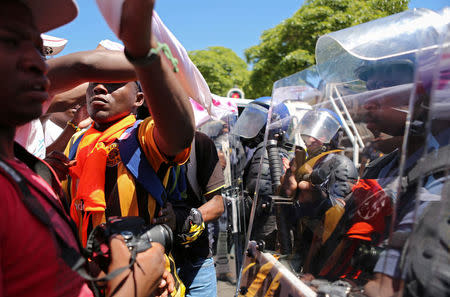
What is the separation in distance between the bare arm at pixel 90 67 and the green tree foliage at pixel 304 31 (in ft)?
43.7

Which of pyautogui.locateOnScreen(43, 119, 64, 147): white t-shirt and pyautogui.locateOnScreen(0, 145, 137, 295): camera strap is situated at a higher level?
pyautogui.locateOnScreen(0, 145, 137, 295): camera strap

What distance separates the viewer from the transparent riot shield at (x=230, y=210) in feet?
13.7

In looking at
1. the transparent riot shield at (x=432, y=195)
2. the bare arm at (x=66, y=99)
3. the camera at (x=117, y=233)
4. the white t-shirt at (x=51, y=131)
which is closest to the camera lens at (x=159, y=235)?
the camera at (x=117, y=233)

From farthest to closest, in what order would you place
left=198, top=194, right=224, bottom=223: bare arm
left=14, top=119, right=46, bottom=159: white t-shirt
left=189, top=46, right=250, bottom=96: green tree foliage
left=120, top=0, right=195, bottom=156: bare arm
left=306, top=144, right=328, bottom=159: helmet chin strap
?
left=189, top=46, right=250, bottom=96: green tree foliage, left=198, top=194, right=224, bottom=223: bare arm, left=14, top=119, right=46, bottom=159: white t-shirt, left=306, top=144, right=328, bottom=159: helmet chin strap, left=120, top=0, right=195, bottom=156: bare arm

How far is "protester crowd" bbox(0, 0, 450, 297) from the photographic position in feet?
3.04

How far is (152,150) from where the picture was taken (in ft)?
4.82

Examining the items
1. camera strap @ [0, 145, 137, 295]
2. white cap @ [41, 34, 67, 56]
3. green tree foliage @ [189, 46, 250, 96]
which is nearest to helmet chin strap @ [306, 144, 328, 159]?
camera strap @ [0, 145, 137, 295]

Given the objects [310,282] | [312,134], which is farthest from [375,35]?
[310,282]

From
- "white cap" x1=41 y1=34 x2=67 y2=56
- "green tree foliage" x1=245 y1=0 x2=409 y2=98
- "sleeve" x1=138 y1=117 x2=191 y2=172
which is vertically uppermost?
"green tree foliage" x1=245 y1=0 x2=409 y2=98

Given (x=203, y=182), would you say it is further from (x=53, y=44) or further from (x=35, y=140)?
(x=53, y=44)

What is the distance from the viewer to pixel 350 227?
4.54ft

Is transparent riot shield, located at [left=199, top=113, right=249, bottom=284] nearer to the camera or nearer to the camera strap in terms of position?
the camera

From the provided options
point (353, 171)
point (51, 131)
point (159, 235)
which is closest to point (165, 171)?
point (159, 235)

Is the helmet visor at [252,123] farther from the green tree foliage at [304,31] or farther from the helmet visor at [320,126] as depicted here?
the green tree foliage at [304,31]
